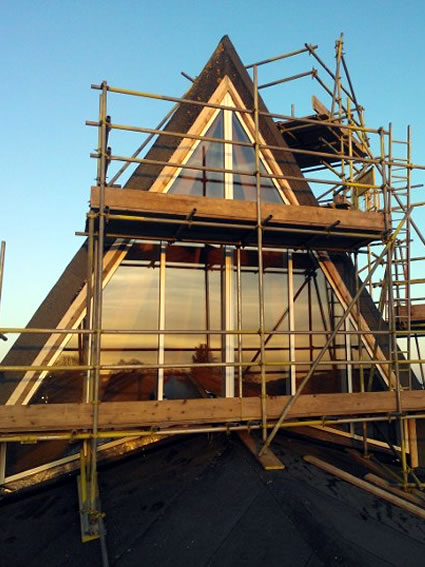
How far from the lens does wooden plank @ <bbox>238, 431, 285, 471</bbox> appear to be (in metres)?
5.95

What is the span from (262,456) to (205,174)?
5125 millimetres

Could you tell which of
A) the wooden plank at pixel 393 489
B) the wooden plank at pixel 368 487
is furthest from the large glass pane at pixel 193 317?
the wooden plank at pixel 393 489

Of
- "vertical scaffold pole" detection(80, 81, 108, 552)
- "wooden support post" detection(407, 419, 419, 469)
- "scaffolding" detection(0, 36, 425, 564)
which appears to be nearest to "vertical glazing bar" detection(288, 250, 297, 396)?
"scaffolding" detection(0, 36, 425, 564)

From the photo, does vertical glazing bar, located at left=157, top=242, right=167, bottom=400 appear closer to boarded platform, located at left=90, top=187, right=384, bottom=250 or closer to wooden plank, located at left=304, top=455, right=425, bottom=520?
boarded platform, located at left=90, top=187, right=384, bottom=250

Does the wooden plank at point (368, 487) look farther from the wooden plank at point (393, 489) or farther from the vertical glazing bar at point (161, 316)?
the vertical glazing bar at point (161, 316)

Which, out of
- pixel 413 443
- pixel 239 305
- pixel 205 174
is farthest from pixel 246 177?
pixel 413 443

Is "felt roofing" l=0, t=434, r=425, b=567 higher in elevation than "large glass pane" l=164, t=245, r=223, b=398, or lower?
lower

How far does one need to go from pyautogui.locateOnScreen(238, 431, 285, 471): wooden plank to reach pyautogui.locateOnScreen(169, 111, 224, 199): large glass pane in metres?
4.36

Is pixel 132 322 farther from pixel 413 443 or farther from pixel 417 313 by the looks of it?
pixel 417 313

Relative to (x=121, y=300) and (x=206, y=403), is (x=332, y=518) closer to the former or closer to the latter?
(x=206, y=403)

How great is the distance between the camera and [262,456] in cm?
623

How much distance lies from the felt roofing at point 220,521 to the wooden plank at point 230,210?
12.1 feet

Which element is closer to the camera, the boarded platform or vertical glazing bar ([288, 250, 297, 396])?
the boarded platform

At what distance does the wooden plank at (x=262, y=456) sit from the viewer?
5.95m
